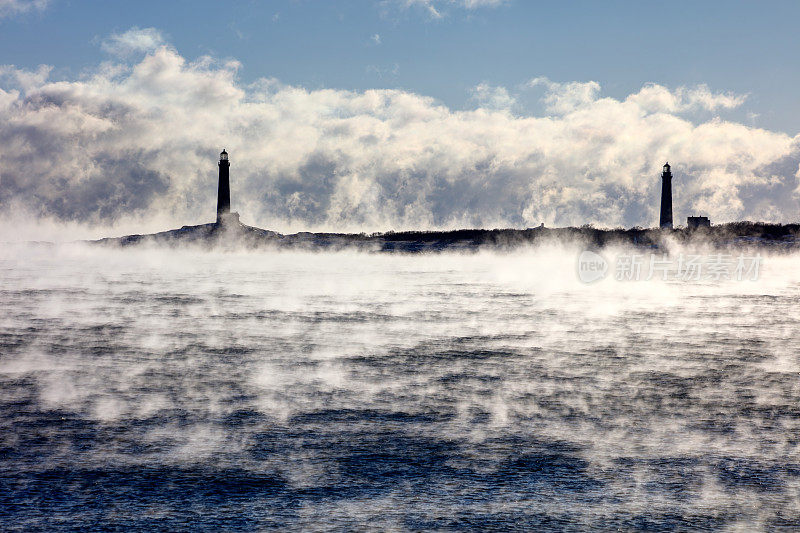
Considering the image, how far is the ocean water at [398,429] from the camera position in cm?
405

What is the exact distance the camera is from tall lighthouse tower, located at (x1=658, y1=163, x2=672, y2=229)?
64.0m

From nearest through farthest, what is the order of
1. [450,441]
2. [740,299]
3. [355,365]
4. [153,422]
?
[450,441], [153,422], [355,365], [740,299]

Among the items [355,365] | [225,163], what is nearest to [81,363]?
[355,365]

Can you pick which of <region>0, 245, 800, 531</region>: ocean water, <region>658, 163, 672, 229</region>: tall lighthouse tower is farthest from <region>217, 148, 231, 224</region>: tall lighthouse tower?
<region>0, 245, 800, 531</region>: ocean water

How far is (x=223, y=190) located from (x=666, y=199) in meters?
35.4

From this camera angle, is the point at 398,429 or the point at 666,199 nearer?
the point at 398,429

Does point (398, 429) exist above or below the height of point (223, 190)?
below

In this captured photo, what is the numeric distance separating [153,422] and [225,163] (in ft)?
A: 195

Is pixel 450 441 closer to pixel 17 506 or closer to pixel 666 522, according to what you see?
pixel 666 522

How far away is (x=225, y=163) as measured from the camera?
2496 inches

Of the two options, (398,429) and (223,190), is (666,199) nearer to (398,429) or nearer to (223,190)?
(223,190)

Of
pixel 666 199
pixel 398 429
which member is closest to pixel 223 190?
pixel 666 199

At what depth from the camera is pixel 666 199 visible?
64.9m

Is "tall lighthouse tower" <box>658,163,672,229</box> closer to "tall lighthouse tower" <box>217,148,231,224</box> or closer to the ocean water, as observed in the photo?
"tall lighthouse tower" <box>217,148,231,224</box>
